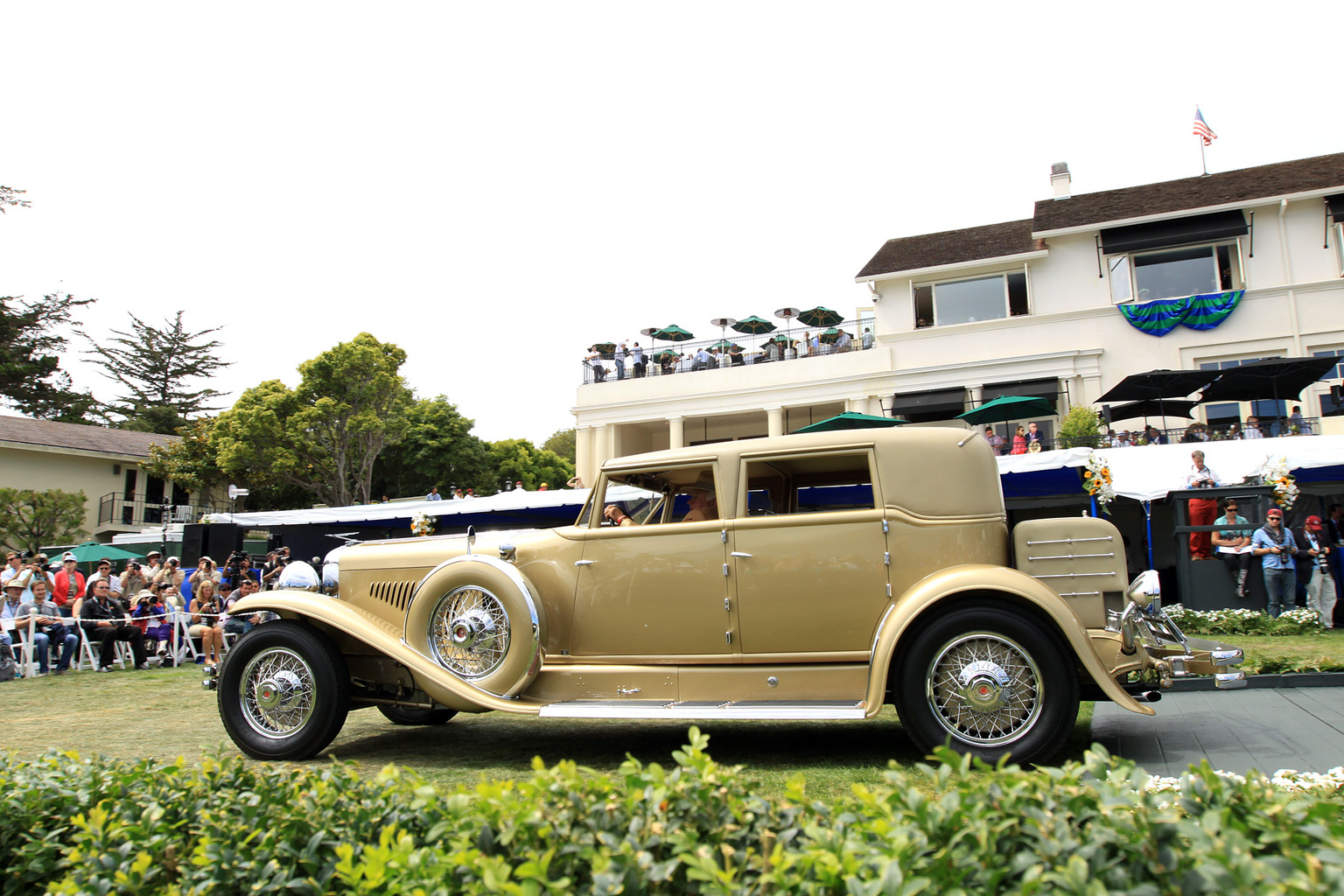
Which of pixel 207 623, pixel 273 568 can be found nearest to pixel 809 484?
pixel 207 623

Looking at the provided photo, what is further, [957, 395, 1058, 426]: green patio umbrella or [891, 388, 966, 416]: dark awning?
[891, 388, 966, 416]: dark awning

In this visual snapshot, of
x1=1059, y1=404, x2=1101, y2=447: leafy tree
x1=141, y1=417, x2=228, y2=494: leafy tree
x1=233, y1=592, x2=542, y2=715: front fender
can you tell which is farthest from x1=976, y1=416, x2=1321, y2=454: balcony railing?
x1=141, y1=417, x2=228, y2=494: leafy tree

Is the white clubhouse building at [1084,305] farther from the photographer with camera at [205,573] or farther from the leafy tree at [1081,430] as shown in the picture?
the photographer with camera at [205,573]

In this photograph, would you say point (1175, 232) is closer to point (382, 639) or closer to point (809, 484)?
point (809, 484)

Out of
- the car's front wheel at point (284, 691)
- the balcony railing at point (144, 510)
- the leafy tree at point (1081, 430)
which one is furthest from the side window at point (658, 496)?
the balcony railing at point (144, 510)

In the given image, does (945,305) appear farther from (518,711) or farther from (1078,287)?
(518,711)

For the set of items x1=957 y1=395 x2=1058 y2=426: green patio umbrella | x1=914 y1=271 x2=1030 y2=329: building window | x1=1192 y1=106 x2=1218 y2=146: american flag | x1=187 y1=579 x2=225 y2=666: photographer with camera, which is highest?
x1=1192 y1=106 x2=1218 y2=146: american flag

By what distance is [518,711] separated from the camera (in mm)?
5328

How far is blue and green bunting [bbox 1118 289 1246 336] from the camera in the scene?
885 inches

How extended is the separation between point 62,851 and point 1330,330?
89.8ft

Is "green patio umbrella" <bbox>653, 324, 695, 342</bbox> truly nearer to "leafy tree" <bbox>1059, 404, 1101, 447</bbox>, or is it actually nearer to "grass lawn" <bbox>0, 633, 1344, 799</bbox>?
"leafy tree" <bbox>1059, 404, 1101, 447</bbox>

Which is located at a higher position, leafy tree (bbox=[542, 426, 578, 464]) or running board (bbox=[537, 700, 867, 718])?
leafy tree (bbox=[542, 426, 578, 464])

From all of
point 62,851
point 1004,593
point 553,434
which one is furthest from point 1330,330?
point 553,434

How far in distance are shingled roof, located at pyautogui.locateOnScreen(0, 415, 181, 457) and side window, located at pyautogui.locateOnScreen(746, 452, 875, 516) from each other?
39325 millimetres
